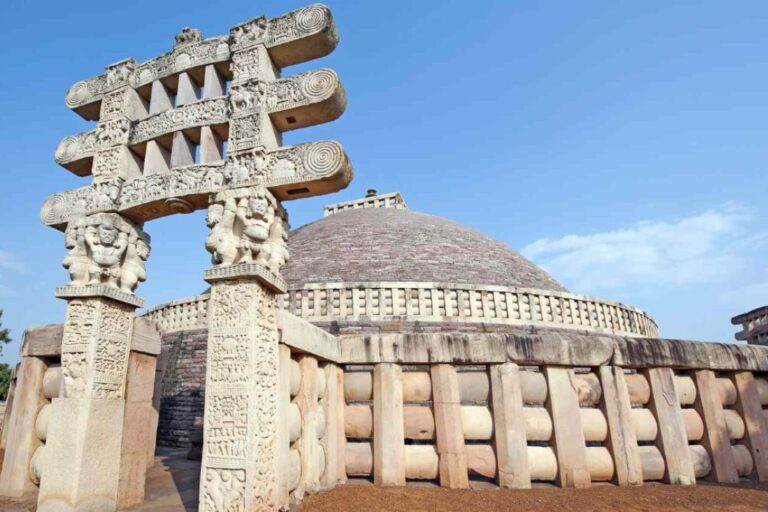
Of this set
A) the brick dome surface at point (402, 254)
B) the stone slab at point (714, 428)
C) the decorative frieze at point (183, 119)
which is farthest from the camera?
the brick dome surface at point (402, 254)

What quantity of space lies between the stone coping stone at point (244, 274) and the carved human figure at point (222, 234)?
0.16 metres

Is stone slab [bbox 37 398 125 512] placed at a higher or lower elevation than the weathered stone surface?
lower

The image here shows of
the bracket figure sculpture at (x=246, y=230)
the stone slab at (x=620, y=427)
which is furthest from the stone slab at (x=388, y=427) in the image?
the stone slab at (x=620, y=427)

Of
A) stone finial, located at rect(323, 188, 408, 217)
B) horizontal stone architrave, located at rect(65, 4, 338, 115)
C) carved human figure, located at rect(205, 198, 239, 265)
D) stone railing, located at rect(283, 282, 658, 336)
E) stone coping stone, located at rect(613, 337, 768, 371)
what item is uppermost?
stone finial, located at rect(323, 188, 408, 217)

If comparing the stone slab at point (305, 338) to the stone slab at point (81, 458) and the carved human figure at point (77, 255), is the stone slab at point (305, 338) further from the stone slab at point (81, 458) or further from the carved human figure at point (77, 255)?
the carved human figure at point (77, 255)

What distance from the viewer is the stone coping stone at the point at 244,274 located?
175 inches

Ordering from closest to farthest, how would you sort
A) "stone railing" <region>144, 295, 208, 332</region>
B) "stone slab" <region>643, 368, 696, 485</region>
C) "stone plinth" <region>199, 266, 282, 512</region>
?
"stone plinth" <region>199, 266, 282, 512</region>, "stone slab" <region>643, 368, 696, 485</region>, "stone railing" <region>144, 295, 208, 332</region>

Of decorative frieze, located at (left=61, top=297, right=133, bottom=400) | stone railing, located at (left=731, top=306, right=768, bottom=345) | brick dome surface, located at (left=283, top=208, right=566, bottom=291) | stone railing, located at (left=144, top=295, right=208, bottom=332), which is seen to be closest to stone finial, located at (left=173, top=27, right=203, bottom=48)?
decorative frieze, located at (left=61, top=297, right=133, bottom=400)

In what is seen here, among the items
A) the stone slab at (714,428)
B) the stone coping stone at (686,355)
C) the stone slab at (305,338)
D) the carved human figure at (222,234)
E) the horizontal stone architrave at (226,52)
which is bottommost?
the stone slab at (714,428)

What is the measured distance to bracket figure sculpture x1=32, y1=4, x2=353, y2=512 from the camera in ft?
13.9

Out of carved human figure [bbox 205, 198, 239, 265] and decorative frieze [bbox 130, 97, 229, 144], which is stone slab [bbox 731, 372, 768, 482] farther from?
decorative frieze [bbox 130, 97, 229, 144]

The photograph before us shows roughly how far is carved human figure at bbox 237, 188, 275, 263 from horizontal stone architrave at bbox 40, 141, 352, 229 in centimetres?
28

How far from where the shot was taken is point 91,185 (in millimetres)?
6289

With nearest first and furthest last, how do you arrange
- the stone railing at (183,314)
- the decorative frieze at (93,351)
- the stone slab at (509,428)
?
1. the stone slab at (509,428)
2. the decorative frieze at (93,351)
3. the stone railing at (183,314)
